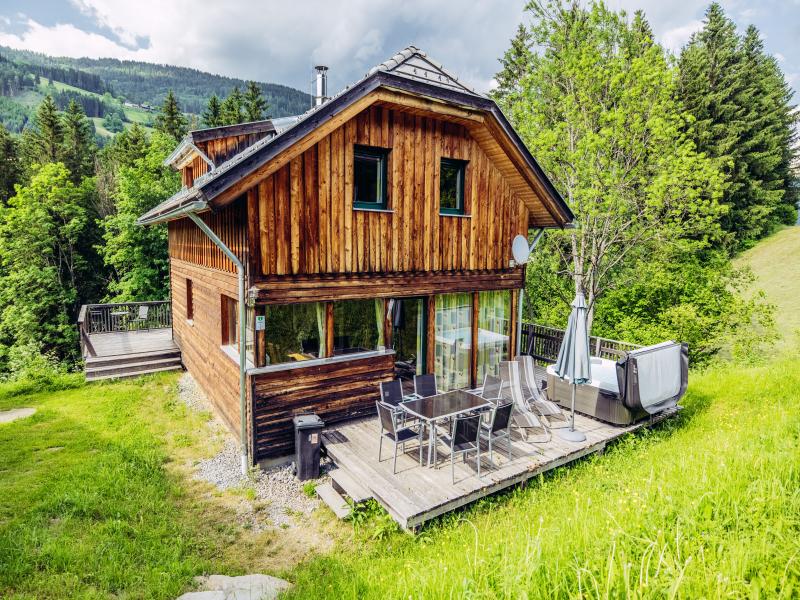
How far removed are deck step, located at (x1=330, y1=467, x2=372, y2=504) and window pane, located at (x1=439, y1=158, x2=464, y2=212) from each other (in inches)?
219

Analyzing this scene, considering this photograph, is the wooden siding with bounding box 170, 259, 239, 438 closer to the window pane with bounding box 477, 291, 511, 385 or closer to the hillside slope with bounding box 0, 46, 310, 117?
the window pane with bounding box 477, 291, 511, 385

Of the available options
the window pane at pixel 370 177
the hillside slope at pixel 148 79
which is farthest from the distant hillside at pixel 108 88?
the window pane at pixel 370 177

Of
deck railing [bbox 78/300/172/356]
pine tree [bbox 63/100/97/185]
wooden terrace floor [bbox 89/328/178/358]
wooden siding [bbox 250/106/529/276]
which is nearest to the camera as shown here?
wooden siding [bbox 250/106/529/276]

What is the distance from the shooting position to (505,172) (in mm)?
9836

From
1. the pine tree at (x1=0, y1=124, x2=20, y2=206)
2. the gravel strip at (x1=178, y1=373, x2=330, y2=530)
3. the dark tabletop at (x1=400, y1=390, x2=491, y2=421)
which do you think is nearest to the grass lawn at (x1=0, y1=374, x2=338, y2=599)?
the gravel strip at (x1=178, y1=373, x2=330, y2=530)

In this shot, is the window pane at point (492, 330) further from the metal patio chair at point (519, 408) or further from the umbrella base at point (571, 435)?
the umbrella base at point (571, 435)

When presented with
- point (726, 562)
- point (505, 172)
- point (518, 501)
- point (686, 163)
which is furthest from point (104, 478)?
point (686, 163)

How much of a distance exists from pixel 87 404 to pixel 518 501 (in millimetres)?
10710

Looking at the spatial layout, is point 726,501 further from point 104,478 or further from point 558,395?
point 104,478

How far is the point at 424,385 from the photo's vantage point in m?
8.27

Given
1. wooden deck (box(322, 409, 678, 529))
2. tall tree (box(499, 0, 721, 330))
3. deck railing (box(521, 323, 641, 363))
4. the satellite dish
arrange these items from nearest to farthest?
wooden deck (box(322, 409, 678, 529))
the satellite dish
deck railing (box(521, 323, 641, 363))
tall tree (box(499, 0, 721, 330))

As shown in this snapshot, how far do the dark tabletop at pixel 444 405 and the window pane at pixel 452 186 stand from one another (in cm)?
402

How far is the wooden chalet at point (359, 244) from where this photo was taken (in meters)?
7.09

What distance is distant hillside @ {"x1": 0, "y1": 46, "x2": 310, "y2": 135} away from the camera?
362 ft
